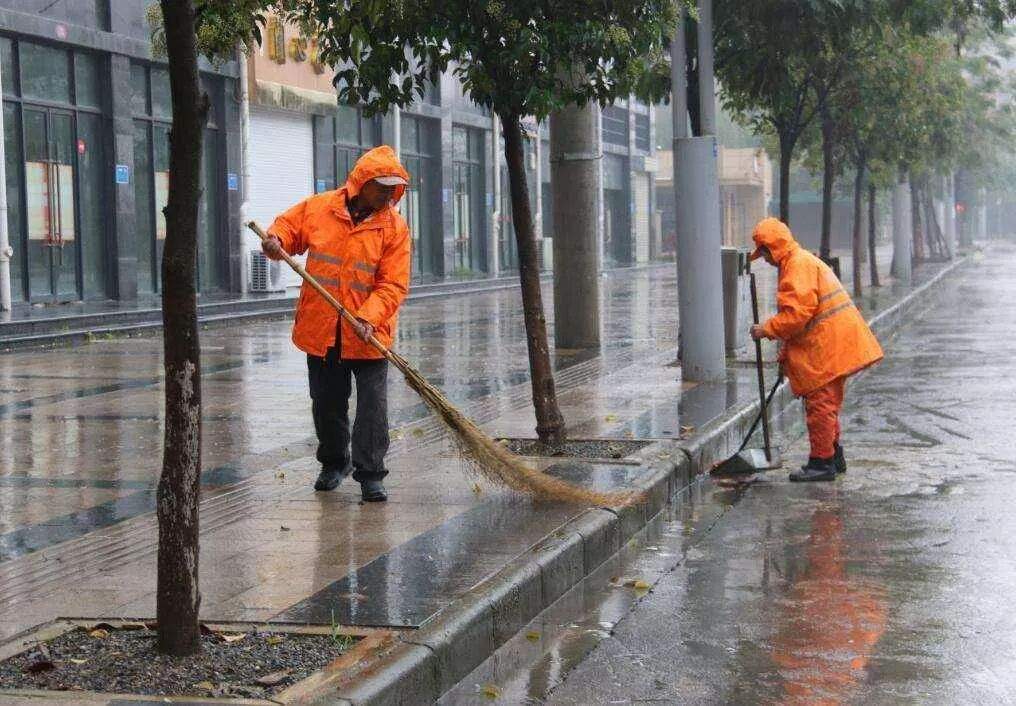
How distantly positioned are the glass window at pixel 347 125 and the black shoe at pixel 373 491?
26774 millimetres

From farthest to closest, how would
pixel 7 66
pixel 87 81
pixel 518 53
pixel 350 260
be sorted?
pixel 87 81
pixel 7 66
pixel 518 53
pixel 350 260

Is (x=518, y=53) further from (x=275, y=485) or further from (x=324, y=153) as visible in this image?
(x=324, y=153)

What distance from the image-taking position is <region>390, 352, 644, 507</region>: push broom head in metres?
7.92

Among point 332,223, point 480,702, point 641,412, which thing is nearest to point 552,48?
point 332,223

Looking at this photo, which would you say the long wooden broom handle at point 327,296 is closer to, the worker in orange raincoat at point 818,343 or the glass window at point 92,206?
the worker in orange raincoat at point 818,343

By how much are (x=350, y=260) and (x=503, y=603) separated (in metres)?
2.62

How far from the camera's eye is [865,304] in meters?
26.6

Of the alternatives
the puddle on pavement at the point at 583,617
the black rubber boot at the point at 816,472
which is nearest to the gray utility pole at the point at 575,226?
the black rubber boot at the point at 816,472

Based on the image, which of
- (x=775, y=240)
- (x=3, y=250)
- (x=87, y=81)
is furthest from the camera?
(x=87, y=81)

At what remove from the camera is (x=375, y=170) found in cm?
789

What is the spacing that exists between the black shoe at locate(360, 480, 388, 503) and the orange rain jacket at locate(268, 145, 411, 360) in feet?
2.10

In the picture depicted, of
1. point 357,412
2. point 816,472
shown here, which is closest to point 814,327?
point 816,472

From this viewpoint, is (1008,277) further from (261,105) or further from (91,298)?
(91,298)

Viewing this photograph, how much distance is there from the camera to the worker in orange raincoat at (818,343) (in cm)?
973
